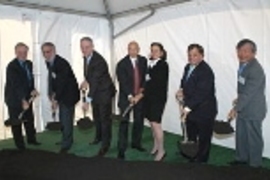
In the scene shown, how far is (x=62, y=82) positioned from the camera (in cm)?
383

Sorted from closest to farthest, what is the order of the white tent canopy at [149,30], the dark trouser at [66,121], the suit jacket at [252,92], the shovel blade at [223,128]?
the suit jacket at [252,92] → the shovel blade at [223,128] → the dark trouser at [66,121] → the white tent canopy at [149,30]

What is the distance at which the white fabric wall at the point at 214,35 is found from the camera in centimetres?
383

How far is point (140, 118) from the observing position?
13.3 feet

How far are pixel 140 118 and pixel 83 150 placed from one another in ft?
2.57

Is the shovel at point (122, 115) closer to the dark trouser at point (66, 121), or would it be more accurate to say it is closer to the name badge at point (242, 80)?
the dark trouser at point (66, 121)

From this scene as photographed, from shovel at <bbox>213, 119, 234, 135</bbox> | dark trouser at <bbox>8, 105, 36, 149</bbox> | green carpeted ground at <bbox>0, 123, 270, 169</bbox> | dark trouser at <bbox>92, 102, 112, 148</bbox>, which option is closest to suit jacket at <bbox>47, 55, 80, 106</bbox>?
dark trouser at <bbox>92, 102, 112, 148</bbox>

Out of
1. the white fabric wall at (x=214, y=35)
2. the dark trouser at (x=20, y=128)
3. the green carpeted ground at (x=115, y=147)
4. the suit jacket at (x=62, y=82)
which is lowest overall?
the green carpeted ground at (x=115, y=147)

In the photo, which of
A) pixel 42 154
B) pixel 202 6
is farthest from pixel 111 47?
pixel 42 154

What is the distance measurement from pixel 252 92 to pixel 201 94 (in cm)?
43

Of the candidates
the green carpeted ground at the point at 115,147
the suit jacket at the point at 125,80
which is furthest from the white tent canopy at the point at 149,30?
the suit jacket at the point at 125,80

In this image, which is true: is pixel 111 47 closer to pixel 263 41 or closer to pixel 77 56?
pixel 77 56

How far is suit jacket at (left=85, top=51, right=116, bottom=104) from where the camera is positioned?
3713 mm

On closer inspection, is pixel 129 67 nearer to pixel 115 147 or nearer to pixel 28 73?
pixel 115 147

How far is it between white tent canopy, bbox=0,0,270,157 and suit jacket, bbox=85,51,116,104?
1355 mm
